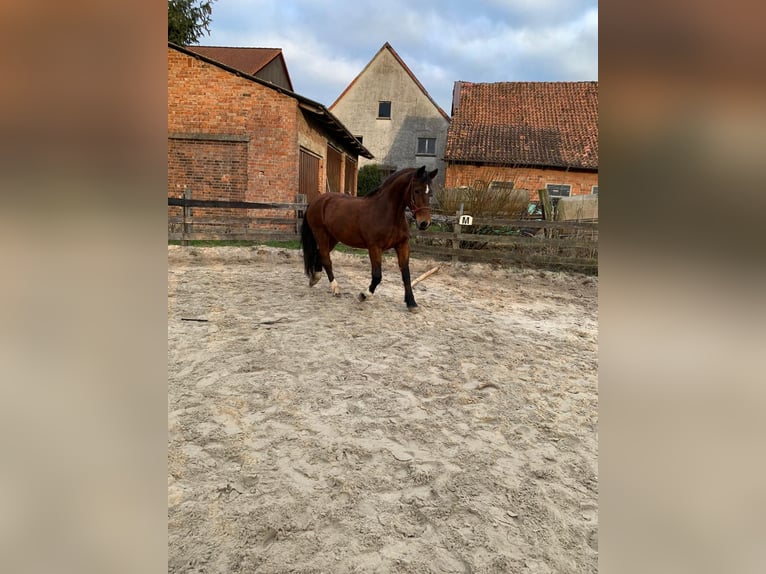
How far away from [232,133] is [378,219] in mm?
7217

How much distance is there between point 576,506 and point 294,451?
51.8 inches

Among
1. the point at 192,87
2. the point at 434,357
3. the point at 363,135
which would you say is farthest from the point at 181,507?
the point at 363,135

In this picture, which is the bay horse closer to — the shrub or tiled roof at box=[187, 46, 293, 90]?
the shrub

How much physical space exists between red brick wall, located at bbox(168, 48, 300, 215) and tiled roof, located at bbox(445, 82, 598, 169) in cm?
875

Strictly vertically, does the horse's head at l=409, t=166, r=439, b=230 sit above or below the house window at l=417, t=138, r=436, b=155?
below

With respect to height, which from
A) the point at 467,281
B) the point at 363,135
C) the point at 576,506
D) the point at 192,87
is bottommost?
the point at 576,506

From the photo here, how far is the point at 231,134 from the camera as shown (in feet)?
33.9

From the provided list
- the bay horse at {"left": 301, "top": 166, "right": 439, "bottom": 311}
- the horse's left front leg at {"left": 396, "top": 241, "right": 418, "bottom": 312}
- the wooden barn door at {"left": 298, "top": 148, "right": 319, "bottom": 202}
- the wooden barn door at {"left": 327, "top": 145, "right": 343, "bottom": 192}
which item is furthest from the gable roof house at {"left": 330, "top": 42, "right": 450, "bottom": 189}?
the horse's left front leg at {"left": 396, "top": 241, "right": 418, "bottom": 312}

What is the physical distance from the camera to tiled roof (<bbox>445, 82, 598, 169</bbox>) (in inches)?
675

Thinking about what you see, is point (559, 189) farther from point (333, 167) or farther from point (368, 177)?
point (368, 177)

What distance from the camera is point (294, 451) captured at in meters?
2.14
